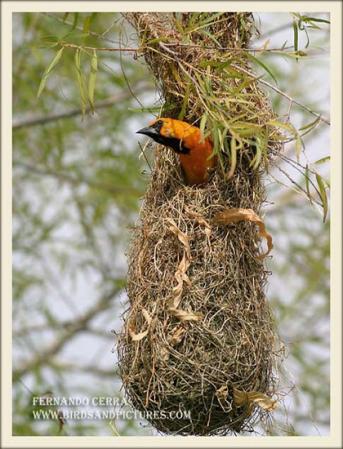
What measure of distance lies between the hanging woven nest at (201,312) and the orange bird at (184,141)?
0.26ft

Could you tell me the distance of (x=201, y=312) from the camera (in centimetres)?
350

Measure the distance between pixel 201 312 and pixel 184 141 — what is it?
1.99ft

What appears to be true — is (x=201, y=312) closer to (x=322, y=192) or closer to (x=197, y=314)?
(x=197, y=314)

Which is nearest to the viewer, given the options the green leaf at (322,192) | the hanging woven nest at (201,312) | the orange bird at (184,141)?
the green leaf at (322,192)

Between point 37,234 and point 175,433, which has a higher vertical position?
point 37,234

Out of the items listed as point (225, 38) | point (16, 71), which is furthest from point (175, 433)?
point (16, 71)

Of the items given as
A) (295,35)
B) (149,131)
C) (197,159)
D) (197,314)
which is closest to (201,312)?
(197,314)

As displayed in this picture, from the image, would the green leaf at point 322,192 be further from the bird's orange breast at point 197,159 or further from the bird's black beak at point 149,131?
the bird's black beak at point 149,131

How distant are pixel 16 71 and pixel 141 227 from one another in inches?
143

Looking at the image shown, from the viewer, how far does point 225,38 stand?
3.77 meters

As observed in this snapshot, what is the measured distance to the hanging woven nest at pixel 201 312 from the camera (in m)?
3.48

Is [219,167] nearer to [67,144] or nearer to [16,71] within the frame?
[16,71]

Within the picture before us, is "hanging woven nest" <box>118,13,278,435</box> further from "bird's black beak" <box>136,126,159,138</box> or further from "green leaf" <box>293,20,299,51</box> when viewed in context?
"green leaf" <box>293,20,299,51</box>

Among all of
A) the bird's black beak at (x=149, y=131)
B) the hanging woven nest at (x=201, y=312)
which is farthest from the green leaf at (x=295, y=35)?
the bird's black beak at (x=149, y=131)
